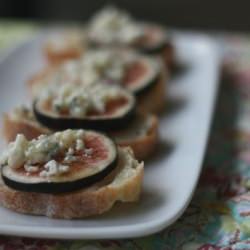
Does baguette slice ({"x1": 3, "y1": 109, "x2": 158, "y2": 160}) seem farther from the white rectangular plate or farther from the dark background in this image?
the dark background

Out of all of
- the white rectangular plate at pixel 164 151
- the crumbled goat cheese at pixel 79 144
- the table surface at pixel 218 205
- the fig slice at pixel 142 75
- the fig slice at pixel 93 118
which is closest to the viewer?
the white rectangular plate at pixel 164 151

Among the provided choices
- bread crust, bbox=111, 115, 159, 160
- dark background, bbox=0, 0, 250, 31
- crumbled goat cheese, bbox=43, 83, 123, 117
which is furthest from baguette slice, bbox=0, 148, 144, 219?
dark background, bbox=0, 0, 250, 31

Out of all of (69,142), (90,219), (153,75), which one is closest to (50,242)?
(90,219)

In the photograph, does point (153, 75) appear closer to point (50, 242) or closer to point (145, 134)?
point (145, 134)

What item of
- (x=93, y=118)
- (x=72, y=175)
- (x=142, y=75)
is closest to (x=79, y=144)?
(x=72, y=175)

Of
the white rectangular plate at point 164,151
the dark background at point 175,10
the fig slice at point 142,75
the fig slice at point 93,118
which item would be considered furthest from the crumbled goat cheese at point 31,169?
the dark background at point 175,10

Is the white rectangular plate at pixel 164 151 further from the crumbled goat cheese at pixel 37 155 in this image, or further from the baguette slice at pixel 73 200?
the crumbled goat cheese at pixel 37 155
